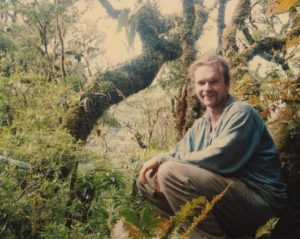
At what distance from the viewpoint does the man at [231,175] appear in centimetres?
284

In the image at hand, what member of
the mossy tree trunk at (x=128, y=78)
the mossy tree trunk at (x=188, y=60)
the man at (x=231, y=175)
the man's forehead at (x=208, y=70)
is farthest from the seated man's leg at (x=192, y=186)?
the mossy tree trunk at (x=128, y=78)

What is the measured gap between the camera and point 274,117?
14.3 ft

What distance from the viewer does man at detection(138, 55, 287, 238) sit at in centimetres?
284

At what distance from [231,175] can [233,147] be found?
0.83ft

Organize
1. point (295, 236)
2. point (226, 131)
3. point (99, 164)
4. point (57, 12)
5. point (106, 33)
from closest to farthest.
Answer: point (226, 131), point (295, 236), point (99, 164), point (57, 12), point (106, 33)

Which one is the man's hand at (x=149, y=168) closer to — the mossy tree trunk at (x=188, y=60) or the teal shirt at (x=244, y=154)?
the teal shirt at (x=244, y=154)

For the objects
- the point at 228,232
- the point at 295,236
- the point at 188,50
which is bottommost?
the point at 295,236

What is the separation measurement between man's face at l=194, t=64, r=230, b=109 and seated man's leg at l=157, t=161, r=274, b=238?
2.24 ft

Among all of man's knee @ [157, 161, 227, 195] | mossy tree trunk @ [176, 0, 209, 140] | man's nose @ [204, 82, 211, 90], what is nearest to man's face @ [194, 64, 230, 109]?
man's nose @ [204, 82, 211, 90]

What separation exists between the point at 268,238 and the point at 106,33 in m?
8.65

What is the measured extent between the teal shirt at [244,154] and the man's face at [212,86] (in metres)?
0.11

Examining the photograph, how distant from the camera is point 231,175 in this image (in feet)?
9.58

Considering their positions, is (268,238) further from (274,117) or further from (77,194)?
(77,194)

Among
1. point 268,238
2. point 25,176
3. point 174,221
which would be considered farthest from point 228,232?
point 25,176
